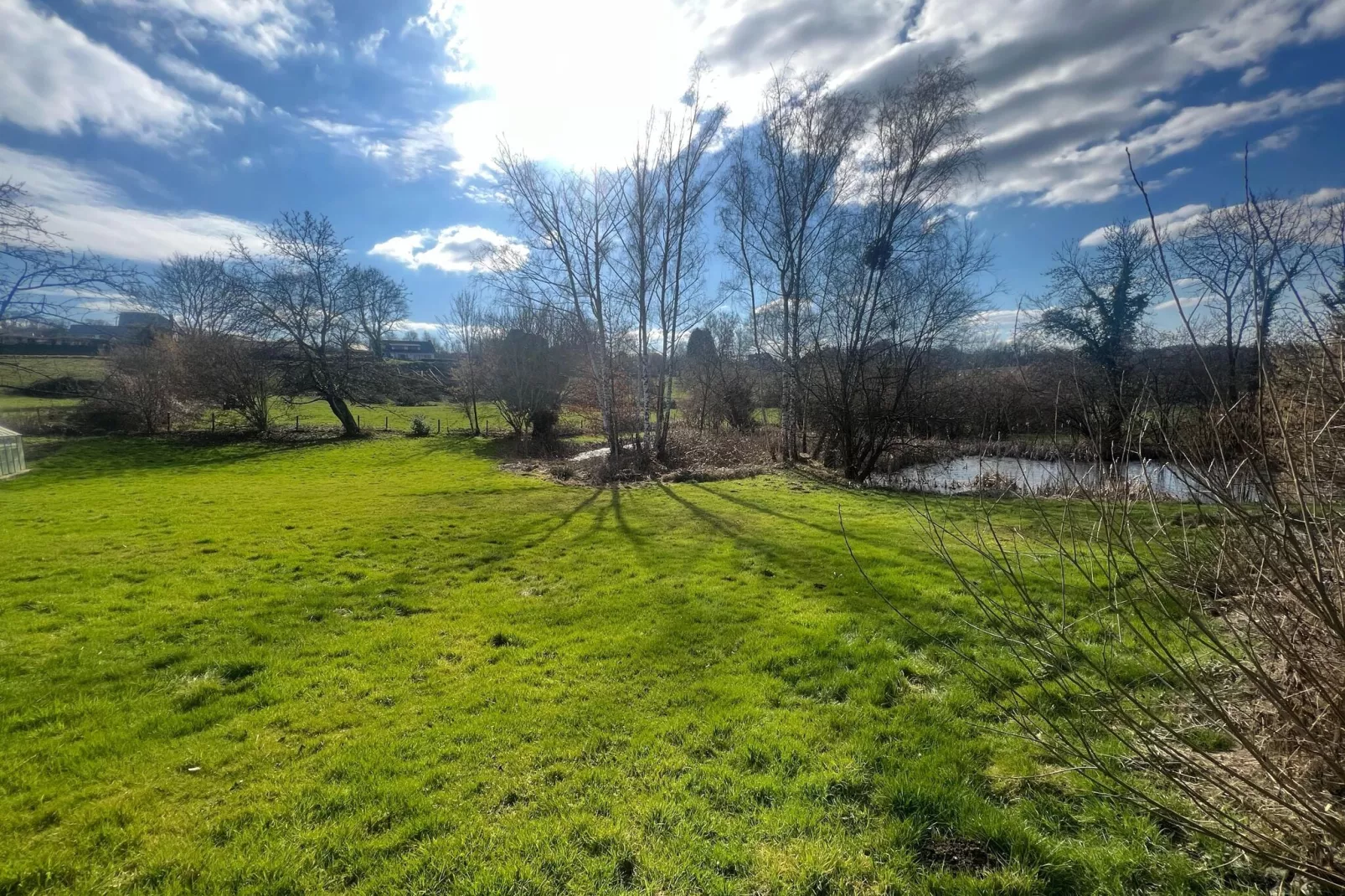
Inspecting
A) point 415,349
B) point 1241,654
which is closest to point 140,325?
point 415,349

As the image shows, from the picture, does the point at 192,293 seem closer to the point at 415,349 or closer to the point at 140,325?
the point at 140,325

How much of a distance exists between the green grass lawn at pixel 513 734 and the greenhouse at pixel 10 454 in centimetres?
1135

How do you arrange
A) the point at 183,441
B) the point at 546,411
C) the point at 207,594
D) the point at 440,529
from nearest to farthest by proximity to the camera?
the point at 207,594
the point at 440,529
the point at 183,441
the point at 546,411

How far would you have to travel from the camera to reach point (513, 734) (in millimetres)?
3611

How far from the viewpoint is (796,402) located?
71.2ft

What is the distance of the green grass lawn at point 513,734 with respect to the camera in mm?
2561

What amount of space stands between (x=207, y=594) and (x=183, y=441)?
23527 mm

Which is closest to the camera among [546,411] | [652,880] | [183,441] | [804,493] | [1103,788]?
[652,880]

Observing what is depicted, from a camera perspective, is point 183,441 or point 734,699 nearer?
point 734,699

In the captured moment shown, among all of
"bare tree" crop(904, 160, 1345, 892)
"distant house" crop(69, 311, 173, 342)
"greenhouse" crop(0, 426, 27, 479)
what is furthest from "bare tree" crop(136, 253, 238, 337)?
"bare tree" crop(904, 160, 1345, 892)

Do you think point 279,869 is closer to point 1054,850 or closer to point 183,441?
point 1054,850

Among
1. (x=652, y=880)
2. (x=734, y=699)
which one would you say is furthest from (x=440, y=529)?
(x=652, y=880)

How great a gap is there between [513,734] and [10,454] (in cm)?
2131

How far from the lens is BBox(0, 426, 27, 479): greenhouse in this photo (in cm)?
1470
